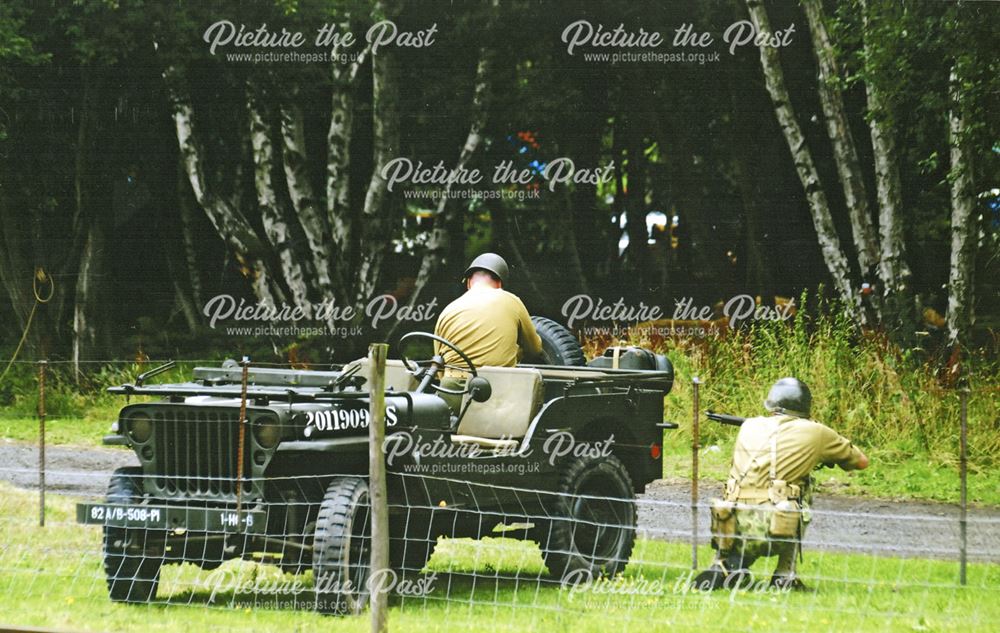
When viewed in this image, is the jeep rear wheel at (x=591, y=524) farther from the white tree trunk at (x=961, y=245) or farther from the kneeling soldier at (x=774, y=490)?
the white tree trunk at (x=961, y=245)

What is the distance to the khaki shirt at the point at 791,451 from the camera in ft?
26.2

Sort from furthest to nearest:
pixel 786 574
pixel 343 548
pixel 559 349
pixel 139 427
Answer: pixel 559 349 → pixel 786 574 → pixel 139 427 → pixel 343 548

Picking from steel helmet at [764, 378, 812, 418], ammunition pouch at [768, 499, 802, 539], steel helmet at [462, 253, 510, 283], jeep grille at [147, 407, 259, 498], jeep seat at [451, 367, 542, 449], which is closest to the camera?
jeep grille at [147, 407, 259, 498]

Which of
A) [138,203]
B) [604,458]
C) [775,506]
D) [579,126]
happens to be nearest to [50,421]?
[138,203]

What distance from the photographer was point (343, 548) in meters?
7.20

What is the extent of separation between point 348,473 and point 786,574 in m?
2.53

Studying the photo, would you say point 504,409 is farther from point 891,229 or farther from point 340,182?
point 340,182

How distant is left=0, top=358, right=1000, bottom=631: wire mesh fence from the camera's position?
7.27m

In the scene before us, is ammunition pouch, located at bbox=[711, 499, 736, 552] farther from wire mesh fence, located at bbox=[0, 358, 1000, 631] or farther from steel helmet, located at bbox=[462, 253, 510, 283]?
steel helmet, located at bbox=[462, 253, 510, 283]

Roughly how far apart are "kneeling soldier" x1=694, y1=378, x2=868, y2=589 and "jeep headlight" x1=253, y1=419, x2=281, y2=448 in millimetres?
2586

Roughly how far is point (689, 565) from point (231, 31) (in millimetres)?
10396

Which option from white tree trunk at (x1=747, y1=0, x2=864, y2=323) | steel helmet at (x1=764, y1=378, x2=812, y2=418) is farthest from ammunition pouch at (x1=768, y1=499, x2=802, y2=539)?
white tree trunk at (x1=747, y1=0, x2=864, y2=323)

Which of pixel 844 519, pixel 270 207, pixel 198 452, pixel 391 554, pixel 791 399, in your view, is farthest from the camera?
pixel 270 207

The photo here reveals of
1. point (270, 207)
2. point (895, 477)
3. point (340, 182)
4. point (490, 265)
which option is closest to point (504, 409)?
point (490, 265)
